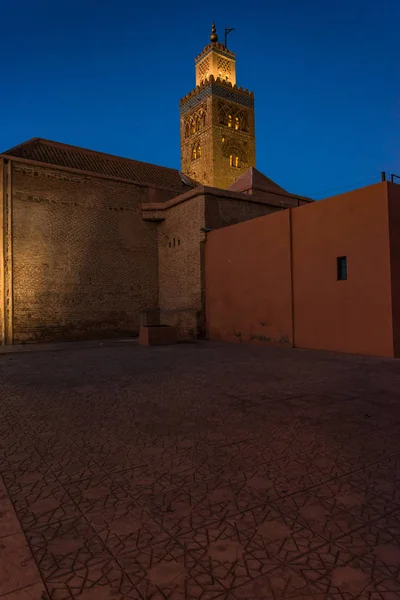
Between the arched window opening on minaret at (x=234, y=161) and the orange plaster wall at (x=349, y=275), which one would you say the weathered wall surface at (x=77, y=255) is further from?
the arched window opening on minaret at (x=234, y=161)

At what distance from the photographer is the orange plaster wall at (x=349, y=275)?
349 inches

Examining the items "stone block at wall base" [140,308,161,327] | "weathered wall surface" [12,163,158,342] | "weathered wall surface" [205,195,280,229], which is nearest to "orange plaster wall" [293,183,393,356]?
"weathered wall surface" [205,195,280,229]

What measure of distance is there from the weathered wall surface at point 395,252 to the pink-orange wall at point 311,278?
0.31 ft

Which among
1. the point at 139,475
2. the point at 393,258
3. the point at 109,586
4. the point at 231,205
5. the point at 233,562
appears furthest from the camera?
the point at 231,205

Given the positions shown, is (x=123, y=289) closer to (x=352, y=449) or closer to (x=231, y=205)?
(x=231, y=205)

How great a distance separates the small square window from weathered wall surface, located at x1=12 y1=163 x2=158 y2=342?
9.34 m

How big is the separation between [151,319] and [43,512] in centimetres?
1492

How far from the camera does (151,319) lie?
17062mm

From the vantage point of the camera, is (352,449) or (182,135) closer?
(352,449)

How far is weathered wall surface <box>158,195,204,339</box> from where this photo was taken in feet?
47.5

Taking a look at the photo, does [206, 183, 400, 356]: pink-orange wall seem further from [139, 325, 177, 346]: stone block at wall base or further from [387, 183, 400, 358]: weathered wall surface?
[139, 325, 177, 346]: stone block at wall base

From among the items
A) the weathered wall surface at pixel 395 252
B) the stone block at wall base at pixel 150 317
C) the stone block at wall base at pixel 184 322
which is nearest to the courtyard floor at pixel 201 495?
the weathered wall surface at pixel 395 252

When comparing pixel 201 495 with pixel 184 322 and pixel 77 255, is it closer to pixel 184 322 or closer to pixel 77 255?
pixel 184 322

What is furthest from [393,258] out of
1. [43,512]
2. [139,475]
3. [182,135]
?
[182,135]
